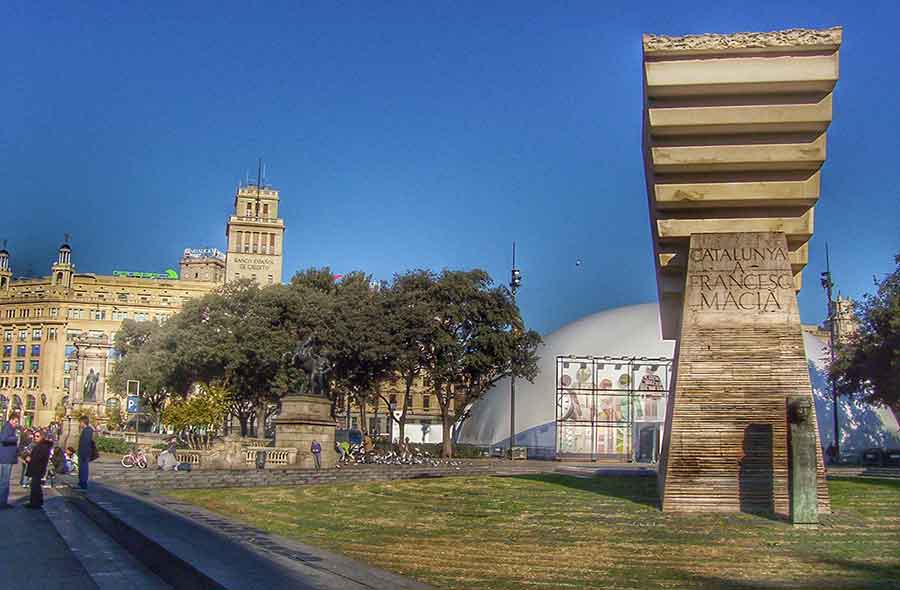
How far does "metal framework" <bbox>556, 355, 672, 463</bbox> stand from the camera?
55.9 meters

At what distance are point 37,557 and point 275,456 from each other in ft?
79.8

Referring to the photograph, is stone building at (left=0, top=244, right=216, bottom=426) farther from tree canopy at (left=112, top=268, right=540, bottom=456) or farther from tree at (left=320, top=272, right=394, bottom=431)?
tree at (left=320, top=272, right=394, bottom=431)

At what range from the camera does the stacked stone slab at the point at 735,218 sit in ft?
59.2

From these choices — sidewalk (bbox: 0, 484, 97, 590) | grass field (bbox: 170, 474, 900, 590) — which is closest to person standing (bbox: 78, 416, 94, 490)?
grass field (bbox: 170, 474, 900, 590)

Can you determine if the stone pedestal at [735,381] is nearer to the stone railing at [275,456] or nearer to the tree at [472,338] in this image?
the stone railing at [275,456]

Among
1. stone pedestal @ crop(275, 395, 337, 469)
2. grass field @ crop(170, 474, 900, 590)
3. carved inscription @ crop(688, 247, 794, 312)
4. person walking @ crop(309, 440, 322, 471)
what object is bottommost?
grass field @ crop(170, 474, 900, 590)

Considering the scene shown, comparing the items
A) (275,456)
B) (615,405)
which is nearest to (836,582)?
(275,456)

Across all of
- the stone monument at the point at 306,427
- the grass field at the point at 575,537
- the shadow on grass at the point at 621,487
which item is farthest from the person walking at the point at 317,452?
the grass field at the point at 575,537

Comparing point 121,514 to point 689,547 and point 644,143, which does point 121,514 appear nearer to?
point 689,547

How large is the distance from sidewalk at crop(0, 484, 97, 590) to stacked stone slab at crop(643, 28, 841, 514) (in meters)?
10.8

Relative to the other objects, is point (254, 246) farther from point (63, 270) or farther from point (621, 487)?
Answer: point (621, 487)

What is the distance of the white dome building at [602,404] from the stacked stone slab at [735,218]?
35.6 meters

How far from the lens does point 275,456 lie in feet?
113

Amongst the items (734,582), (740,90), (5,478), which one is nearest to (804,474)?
(734,582)
